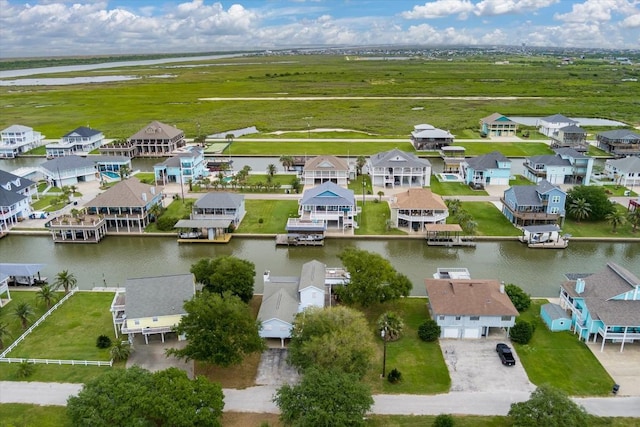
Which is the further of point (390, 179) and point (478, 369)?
point (390, 179)

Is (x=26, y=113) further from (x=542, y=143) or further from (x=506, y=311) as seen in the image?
(x=506, y=311)

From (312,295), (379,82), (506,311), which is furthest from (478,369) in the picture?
→ (379,82)

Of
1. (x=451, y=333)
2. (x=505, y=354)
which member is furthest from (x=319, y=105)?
(x=505, y=354)

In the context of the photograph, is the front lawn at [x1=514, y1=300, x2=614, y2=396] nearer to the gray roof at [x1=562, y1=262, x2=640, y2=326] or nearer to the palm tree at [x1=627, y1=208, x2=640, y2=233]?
the gray roof at [x1=562, y1=262, x2=640, y2=326]

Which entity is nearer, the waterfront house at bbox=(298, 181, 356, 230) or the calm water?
the calm water

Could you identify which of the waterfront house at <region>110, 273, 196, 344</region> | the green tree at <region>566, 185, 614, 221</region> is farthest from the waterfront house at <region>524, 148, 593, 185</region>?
the waterfront house at <region>110, 273, 196, 344</region>
